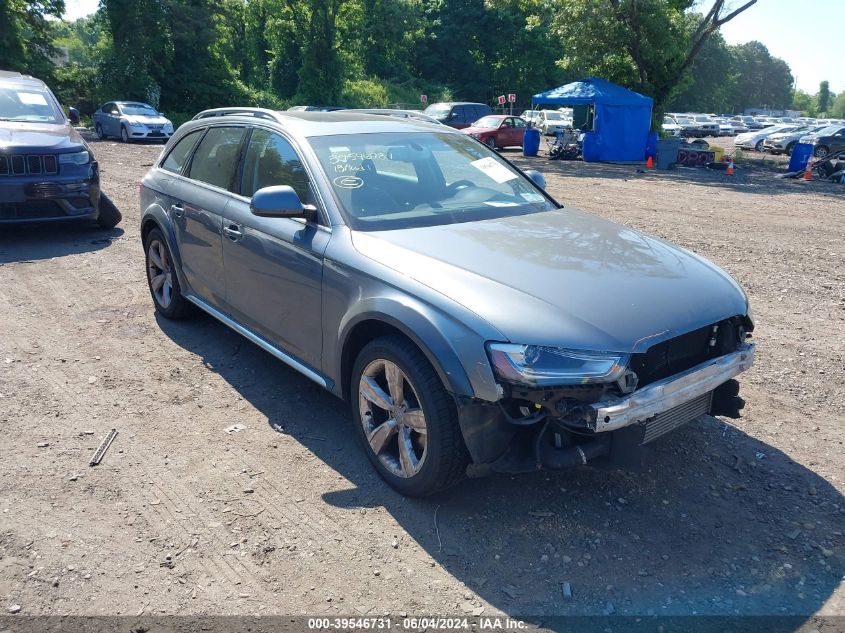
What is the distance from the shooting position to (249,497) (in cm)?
356

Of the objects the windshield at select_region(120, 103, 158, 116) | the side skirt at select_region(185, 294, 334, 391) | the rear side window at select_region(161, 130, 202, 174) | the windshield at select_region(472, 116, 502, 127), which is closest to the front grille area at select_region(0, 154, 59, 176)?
the rear side window at select_region(161, 130, 202, 174)

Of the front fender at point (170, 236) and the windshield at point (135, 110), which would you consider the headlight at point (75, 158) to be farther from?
the windshield at point (135, 110)

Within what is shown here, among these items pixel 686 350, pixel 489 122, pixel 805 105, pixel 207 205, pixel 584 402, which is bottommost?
pixel 584 402

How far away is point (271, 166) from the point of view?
448 cm

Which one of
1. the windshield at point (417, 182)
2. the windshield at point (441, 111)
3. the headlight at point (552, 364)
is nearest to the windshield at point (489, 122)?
the windshield at point (441, 111)

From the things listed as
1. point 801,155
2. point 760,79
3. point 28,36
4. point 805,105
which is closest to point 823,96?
point 805,105

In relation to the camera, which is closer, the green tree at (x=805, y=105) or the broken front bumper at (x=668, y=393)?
the broken front bumper at (x=668, y=393)

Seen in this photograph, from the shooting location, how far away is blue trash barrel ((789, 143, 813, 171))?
2098 centimetres

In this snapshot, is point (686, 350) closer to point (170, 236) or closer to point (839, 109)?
point (170, 236)

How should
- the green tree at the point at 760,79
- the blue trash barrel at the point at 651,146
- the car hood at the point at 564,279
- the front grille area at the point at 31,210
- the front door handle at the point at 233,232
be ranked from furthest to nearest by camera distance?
the green tree at the point at 760,79 < the blue trash barrel at the point at 651,146 < the front grille area at the point at 31,210 < the front door handle at the point at 233,232 < the car hood at the point at 564,279

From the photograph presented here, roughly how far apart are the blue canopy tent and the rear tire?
A: 58.2 ft

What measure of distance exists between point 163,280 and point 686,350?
14.2 feet

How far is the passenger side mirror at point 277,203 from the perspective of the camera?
3828 mm

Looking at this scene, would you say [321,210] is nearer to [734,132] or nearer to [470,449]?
[470,449]
